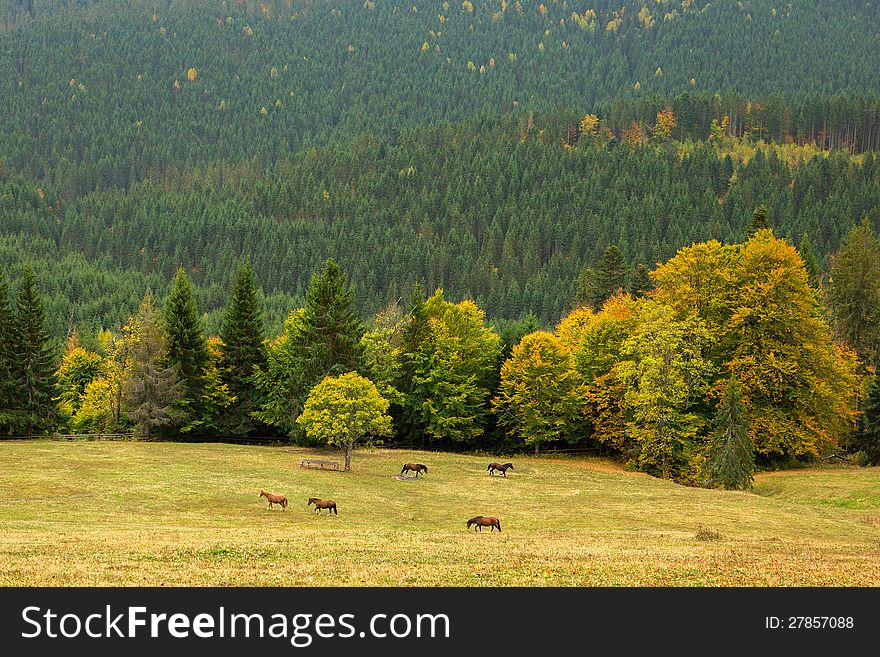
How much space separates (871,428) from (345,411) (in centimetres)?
4285

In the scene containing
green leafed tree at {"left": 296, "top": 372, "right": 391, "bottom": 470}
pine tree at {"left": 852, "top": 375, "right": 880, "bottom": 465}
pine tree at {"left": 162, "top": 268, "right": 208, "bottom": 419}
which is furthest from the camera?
pine tree at {"left": 162, "top": 268, "right": 208, "bottom": 419}

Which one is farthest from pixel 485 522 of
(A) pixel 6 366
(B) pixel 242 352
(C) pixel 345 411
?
(A) pixel 6 366

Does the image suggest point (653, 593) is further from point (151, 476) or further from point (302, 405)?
point (302, 405)

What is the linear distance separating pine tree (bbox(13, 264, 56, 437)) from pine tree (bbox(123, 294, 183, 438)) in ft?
23.3

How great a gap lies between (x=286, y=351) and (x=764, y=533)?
55.7 m

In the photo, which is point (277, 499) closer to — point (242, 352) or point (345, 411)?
point (345, 411)

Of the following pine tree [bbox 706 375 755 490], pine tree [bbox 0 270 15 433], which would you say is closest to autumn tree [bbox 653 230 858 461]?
pine tree [bbox 706 375 755 490]

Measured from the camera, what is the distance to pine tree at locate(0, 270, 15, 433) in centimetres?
8294

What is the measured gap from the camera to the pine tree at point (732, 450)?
64.5 m

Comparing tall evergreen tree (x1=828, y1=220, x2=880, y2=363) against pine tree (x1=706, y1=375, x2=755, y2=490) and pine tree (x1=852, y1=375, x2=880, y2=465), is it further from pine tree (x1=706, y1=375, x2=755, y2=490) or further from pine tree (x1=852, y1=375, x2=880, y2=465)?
pine tree (x1=706, y1=375, x2=755, y2=490)

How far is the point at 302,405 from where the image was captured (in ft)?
277

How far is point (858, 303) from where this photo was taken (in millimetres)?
101625

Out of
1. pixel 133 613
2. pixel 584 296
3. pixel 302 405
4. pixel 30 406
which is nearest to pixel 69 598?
pixel 133 613

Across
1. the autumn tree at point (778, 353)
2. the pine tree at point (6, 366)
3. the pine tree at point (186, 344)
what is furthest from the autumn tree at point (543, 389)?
the pine tree at point (6, 366)
